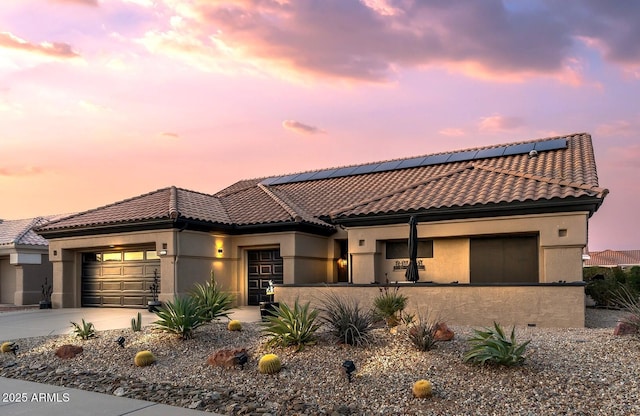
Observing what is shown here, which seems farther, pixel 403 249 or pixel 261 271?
pixel 261 271

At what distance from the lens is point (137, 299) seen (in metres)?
22.2

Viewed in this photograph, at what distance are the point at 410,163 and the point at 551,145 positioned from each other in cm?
650

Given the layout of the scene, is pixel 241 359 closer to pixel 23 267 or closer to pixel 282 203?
pixel 282 203

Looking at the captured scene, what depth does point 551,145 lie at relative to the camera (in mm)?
23281

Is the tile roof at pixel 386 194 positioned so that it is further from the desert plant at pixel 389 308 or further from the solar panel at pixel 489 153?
the desert plant at pixel 389 308

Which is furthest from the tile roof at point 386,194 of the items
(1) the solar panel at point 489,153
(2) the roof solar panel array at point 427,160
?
(2) the roof solar panel array at point 427,160

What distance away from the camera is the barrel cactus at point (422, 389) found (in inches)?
272

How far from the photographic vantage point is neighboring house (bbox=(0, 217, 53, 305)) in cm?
2653

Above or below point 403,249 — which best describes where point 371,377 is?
below

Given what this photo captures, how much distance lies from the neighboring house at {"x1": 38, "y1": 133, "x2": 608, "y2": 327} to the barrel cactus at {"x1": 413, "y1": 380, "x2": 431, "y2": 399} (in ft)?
23.0

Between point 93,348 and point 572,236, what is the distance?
40.9 feet

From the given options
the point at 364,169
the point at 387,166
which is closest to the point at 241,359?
the point at 387,166

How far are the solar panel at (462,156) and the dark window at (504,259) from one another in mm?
8510

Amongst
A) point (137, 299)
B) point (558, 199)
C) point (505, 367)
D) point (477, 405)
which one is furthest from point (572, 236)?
point (137, 299)
